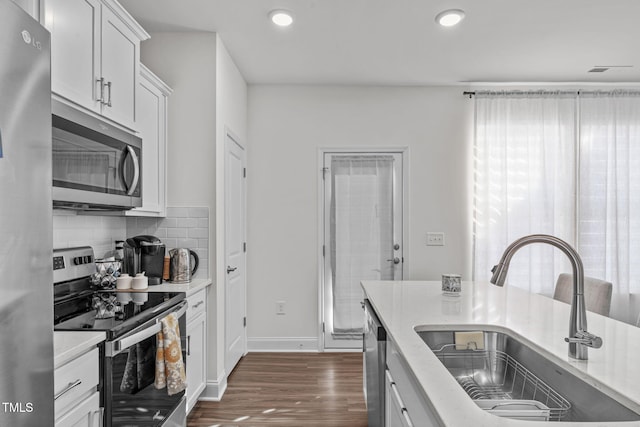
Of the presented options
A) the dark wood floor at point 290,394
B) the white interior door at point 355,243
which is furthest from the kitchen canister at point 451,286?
the white interior door at point 355,243

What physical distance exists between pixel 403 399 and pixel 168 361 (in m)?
1.23

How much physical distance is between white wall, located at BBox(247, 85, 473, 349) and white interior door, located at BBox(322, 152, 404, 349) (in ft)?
0.40

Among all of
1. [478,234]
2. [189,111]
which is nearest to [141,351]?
[189,111]

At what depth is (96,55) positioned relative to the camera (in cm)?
197

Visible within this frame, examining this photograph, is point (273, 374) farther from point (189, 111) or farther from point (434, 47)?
point (434, 47)

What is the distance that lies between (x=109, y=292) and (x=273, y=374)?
1632 mm

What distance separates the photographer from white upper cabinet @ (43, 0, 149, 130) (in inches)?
66.6

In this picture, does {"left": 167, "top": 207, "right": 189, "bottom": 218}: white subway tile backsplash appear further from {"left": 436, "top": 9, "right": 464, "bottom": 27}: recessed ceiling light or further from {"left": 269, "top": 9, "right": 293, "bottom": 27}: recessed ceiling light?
{"left": 436, "top": 9, "right": 464, "bottom": 27}: recessed ceiling light

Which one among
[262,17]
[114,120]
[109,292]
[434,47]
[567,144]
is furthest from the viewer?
[567,144]

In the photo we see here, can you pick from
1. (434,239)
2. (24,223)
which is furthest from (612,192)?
(24,223)

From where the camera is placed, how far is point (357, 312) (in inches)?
161

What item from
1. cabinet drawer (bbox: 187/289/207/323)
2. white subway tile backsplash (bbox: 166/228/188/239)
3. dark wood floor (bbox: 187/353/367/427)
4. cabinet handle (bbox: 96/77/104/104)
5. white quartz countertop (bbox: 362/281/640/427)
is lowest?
dark wood floor (bbox: 187/353/367/427)

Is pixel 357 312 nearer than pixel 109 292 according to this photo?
No

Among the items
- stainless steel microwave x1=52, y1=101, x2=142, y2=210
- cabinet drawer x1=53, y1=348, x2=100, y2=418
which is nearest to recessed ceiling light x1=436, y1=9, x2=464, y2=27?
stainless steel microwave x1=52, y1=101, x2=142, y2=210
